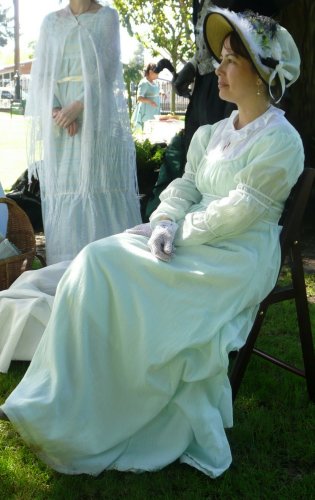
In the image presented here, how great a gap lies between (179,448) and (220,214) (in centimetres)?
84

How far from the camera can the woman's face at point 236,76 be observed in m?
2.50

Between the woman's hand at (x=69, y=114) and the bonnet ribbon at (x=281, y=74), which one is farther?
the woman's hand at (x=69, y=114)

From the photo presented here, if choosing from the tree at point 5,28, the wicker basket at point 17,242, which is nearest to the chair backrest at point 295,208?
the wicker basket at point 17,242

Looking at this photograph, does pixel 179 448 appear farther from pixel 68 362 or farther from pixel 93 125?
pixel 93 125

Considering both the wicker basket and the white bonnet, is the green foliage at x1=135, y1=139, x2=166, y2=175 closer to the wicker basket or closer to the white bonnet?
the wicker basket

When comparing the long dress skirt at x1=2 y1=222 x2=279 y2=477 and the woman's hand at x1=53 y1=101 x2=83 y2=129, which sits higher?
the woman's hand at x1=53 y1=101 x2=83 y2=129

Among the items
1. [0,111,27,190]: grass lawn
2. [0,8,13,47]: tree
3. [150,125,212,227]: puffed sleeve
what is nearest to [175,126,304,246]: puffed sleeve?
[150,125,212,227]: puffed sleeve

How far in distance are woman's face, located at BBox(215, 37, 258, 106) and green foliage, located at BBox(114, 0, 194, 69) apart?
19.7ft

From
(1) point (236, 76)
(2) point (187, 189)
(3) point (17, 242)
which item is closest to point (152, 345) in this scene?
(2) point (187, 189)

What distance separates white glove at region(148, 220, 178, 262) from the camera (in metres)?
2.33

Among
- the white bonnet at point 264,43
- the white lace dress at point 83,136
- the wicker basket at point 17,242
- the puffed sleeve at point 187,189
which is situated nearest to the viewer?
the white bonnet at point 264,43

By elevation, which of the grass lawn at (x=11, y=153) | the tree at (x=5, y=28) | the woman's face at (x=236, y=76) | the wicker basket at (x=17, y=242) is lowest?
the grass lawn at (x=11, y=153)

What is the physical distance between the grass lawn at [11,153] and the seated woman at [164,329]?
430 centimetres

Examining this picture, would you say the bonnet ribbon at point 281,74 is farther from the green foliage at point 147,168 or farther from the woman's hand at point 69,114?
A: the green foliage at point 147,168
